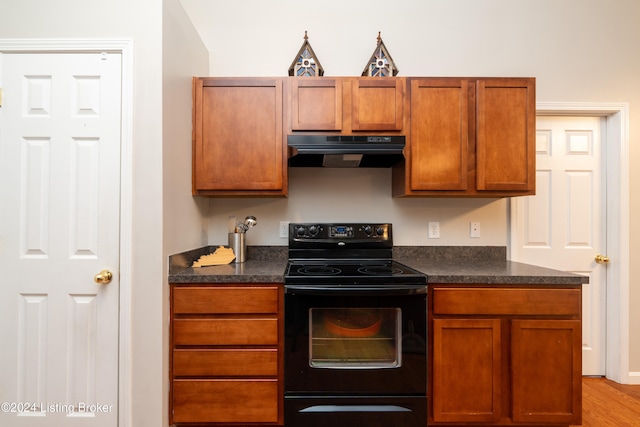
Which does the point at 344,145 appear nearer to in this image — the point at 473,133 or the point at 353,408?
the point at 473,133

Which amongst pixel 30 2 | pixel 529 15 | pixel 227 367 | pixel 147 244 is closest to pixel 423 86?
pixel 529 15

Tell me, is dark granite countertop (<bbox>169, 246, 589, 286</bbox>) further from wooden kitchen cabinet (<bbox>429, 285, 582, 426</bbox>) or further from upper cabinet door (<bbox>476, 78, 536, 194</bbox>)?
upper cabinet door (<bbox>476, 78, 536, 194</bbox>)

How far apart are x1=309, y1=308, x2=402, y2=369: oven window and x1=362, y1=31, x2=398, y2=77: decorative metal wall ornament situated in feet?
5.16

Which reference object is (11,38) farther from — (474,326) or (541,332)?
(541,332)

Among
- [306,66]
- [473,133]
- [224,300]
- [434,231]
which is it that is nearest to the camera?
[224,300]

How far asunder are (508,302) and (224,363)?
1.59 m

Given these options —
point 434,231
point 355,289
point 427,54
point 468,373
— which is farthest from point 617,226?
point 355,289

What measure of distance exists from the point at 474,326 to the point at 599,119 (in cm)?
212

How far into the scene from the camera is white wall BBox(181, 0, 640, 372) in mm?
2303

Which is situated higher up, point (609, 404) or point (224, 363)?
point (224, 363)

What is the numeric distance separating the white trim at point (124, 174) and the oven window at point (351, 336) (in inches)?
38.7

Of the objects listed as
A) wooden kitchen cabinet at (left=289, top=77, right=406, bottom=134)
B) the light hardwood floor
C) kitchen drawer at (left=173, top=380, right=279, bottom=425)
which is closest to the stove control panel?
wooden kitchen cabinet at (left=289, top=77, right=406, bottom=134)

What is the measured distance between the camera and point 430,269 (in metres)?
1.86

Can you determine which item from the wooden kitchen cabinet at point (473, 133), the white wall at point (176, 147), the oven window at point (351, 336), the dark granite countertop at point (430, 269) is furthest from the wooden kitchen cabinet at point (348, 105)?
the oven window at point (351, 336)
